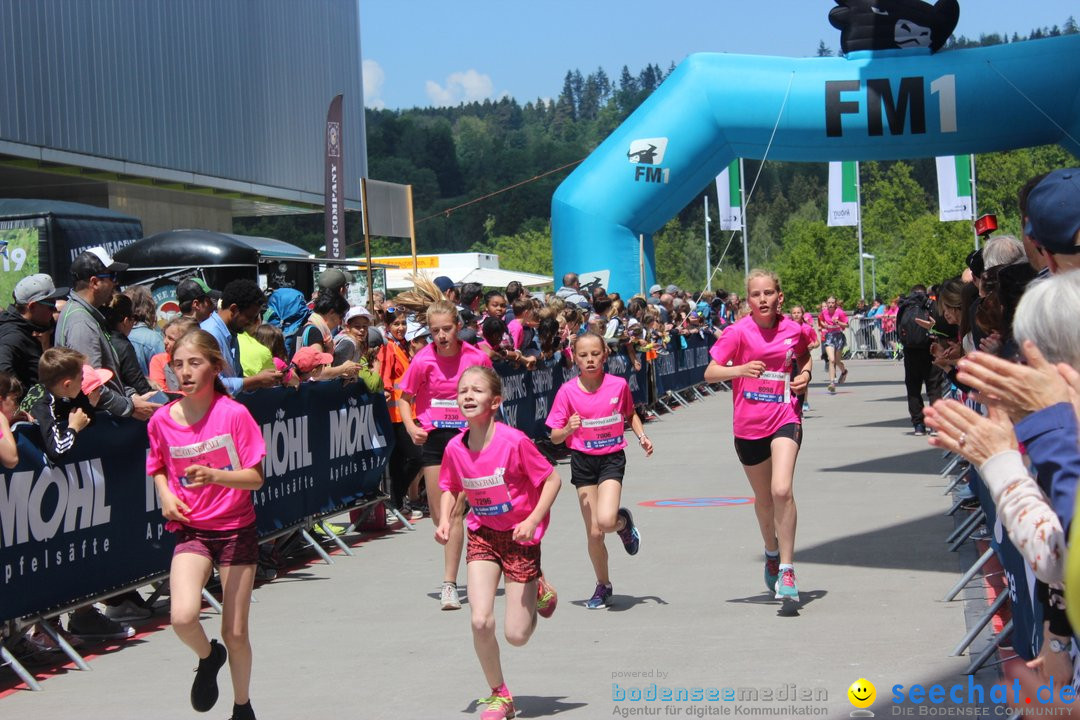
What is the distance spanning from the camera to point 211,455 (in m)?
5.90

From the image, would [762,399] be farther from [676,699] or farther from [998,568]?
[676,699]

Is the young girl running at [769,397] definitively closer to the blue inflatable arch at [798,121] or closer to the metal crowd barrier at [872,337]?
the blue inflatable arch at [798,121]

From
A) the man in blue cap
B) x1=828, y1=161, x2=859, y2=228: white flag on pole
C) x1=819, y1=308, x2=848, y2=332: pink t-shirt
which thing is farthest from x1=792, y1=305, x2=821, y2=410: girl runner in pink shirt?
x1=828, y1=161, x2=859, y2=228: white flag on pole

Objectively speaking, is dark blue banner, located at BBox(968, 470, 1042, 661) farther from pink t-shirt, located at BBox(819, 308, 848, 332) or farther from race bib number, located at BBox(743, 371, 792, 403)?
pink t-shirt, located at BBox(819, 308, 848, 332)

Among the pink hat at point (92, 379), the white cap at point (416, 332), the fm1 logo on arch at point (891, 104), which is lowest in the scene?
the pink hat at point (92, 379)

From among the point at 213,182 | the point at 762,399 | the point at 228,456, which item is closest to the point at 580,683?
the point at 228,456

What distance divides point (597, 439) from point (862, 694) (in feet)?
9.61

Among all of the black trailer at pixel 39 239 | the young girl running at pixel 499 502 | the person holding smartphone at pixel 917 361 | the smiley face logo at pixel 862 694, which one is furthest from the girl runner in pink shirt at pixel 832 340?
the young girl running at pixel 499 502

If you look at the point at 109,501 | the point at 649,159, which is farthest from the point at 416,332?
the point at 649,159

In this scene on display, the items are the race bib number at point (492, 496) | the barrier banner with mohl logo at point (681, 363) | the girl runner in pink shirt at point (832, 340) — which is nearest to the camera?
the race bib number at point (492, 496)

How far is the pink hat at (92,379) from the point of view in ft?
24.6

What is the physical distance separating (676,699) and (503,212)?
13421 centimetres

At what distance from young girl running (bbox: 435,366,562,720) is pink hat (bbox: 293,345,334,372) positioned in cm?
451

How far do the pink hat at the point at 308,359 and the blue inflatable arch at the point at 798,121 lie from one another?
12.1 m
